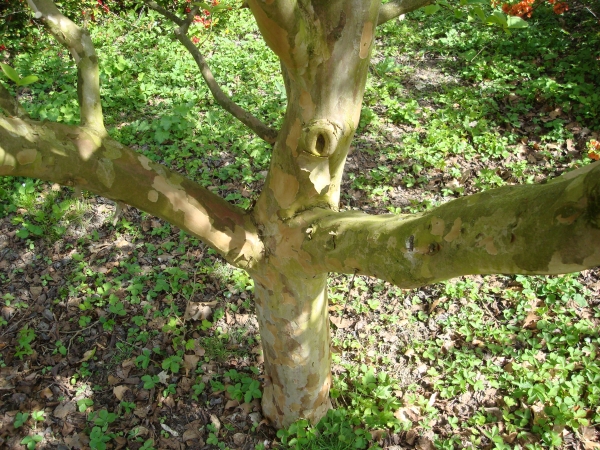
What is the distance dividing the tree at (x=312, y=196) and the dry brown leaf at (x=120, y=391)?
62.1 inches

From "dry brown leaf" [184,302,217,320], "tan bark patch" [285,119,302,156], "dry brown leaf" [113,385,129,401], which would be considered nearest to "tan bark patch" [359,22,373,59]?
"tan bark patch" [285,119,302,156]

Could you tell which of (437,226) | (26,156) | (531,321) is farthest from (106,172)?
(531,321)

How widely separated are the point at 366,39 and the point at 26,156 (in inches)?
43.9

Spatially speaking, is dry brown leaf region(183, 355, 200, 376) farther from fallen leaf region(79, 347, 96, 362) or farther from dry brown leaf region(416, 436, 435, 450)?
dry brown leaf region(416, 436, 435, 450)

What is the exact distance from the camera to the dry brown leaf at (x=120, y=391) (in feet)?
10.4

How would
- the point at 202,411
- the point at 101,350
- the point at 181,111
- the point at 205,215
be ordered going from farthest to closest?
1. the point at 181,111
2. the point at 101,350
3. the point at 202,411
4. the point at 205,215

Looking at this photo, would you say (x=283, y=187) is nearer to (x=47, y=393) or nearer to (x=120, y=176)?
(x=120, y=176)

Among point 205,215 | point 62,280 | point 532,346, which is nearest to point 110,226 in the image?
point 62,280

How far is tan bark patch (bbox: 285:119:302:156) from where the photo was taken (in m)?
1.63

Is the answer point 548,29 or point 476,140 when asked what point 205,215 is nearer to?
point 476,140

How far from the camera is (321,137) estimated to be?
1598mm

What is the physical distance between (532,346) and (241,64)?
15.1 feet

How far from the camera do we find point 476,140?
4656 millimetres

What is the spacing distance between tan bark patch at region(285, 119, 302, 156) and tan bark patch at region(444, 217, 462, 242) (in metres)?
0.70
